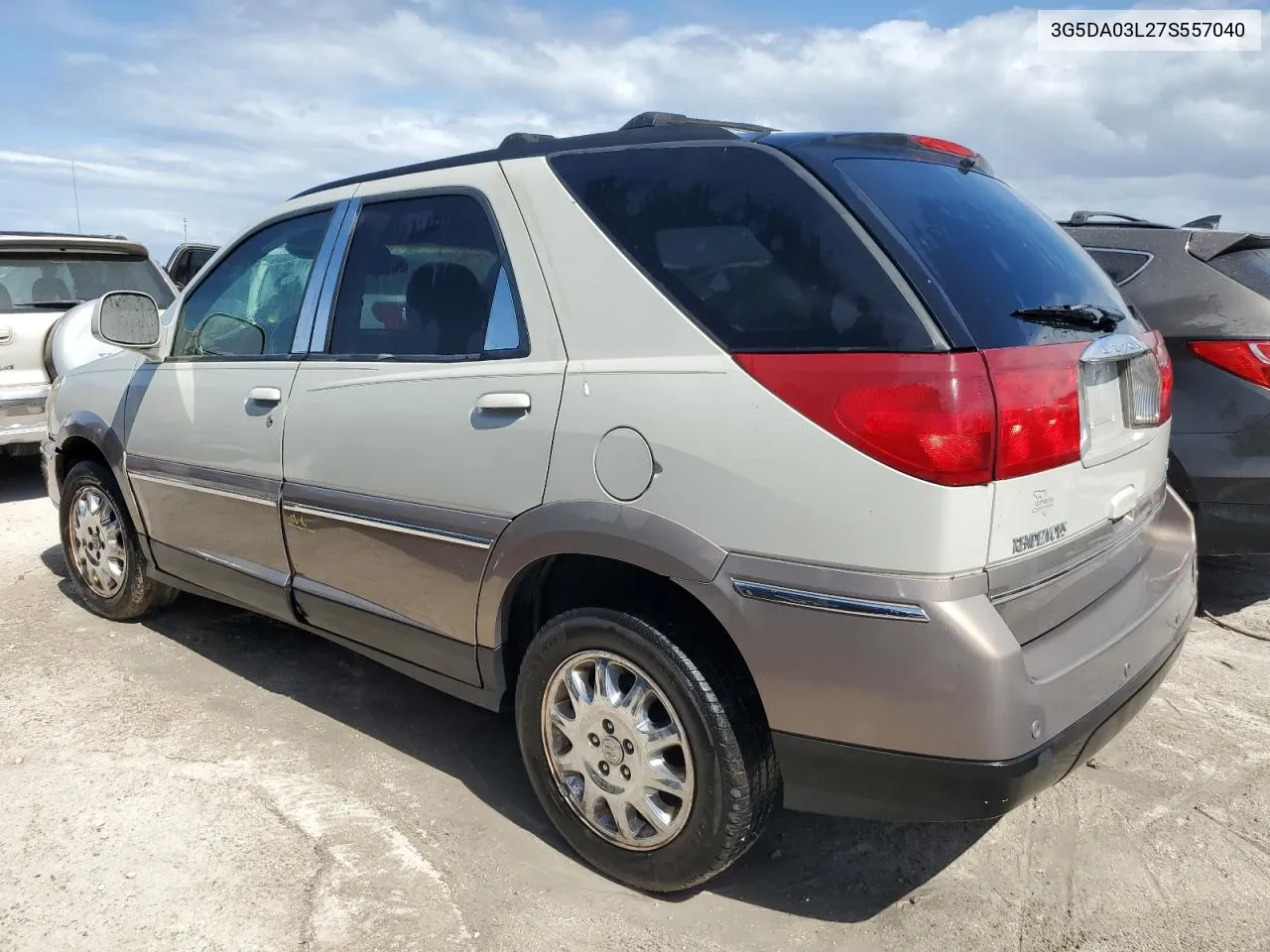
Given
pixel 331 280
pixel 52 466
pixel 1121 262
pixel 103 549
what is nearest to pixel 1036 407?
pixel 331 280

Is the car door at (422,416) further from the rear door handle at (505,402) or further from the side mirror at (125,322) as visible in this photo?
the side mirror at (125,322)

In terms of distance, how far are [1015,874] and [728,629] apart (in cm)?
115

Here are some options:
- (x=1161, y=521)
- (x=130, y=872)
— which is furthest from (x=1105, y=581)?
(x=130, y=872)

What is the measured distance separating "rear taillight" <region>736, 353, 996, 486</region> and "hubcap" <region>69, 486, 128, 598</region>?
354 centimetres

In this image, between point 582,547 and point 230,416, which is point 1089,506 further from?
point 230,416

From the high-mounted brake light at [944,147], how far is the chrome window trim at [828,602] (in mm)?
1249

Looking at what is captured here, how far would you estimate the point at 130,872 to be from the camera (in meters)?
2.63

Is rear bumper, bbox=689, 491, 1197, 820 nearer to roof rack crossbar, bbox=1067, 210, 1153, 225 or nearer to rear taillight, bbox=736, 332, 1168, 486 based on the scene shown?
rear taillight, bbox=736, 332, 1168, 486

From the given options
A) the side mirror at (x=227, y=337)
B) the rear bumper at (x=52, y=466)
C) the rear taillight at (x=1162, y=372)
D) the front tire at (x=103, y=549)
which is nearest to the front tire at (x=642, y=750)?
the rear taillight at (x=1162, y=372)

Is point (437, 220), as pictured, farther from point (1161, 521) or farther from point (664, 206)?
point (1161, 521)

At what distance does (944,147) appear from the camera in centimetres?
267

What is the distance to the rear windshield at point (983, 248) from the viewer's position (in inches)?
83.0

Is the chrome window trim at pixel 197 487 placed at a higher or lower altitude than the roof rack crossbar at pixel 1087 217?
lower

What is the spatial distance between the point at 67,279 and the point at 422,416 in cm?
569
